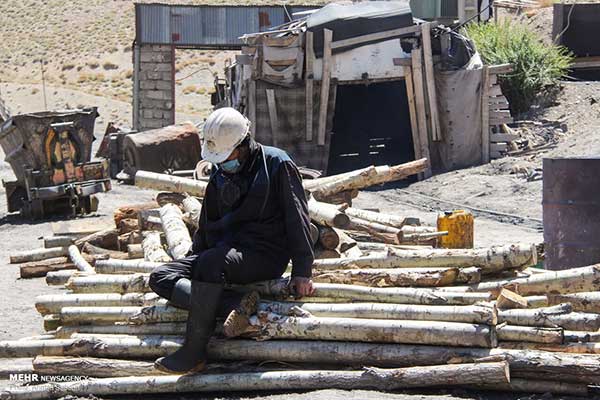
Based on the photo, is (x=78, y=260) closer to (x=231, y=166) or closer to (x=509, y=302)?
(x=231, y=166)

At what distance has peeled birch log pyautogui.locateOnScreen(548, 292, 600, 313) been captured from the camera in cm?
674

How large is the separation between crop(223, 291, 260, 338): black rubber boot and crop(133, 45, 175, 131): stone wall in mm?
27090

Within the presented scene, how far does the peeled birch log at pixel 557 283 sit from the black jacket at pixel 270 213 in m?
1.16

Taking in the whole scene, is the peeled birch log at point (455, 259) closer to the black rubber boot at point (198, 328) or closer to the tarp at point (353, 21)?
the black rubber boot at point (198, 328)

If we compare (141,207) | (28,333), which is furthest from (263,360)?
(141,207)

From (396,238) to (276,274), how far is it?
383cm

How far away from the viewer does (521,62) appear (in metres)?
24.0

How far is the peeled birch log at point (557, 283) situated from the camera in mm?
6742

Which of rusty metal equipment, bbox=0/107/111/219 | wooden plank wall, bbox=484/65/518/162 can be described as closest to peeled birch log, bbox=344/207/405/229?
rusty metal equipment, bbox=0/107/111/219

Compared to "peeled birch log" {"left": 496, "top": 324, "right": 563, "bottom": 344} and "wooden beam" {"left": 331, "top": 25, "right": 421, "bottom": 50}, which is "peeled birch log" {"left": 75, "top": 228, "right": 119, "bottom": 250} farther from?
"wooden beam" {"left": 331, "top": 25, "right": 421, "bottom": 50}

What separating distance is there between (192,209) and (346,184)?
2.04 metres

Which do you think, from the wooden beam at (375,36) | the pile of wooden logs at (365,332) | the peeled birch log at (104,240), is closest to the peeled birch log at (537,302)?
the pile of wooden logs at (365,332)

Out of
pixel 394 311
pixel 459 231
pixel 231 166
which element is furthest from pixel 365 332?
pixel 459 231

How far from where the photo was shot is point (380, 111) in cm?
2594
